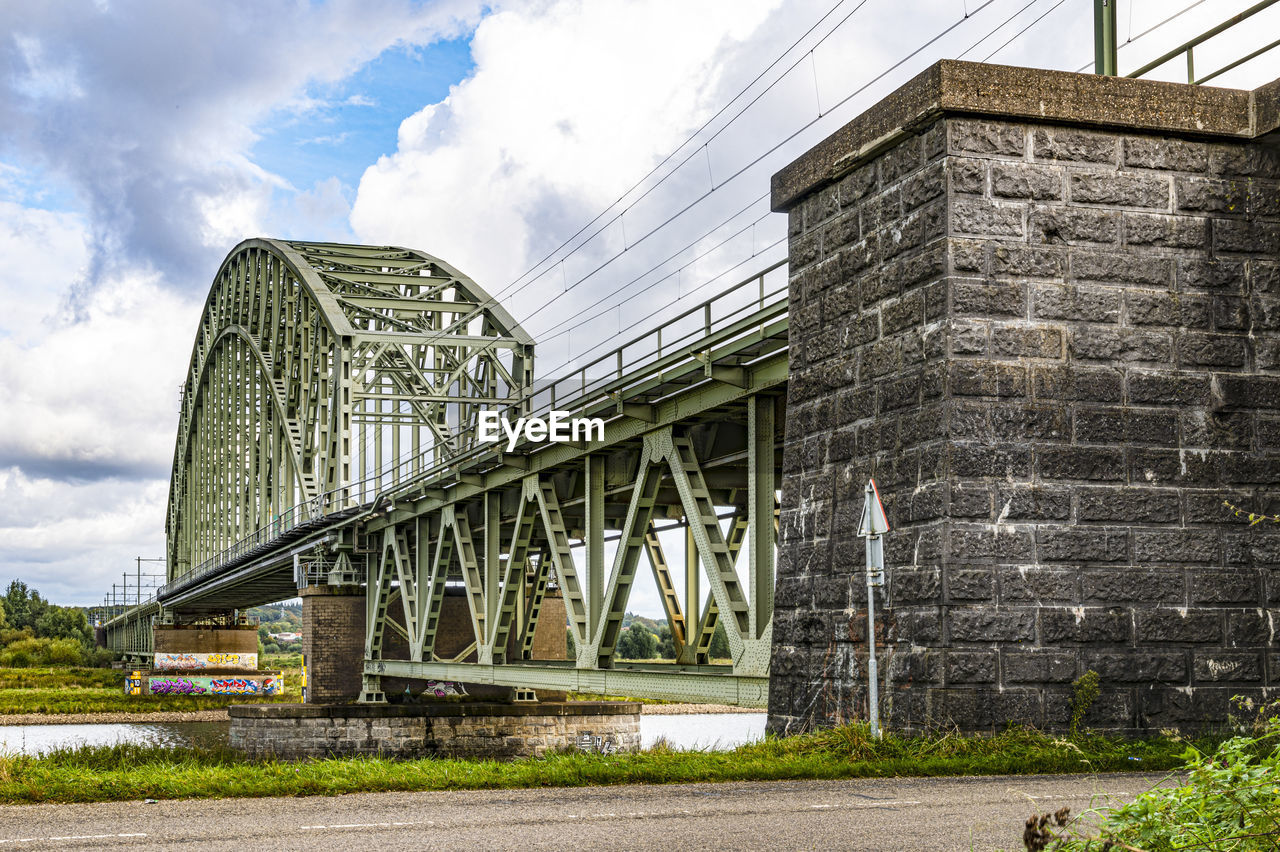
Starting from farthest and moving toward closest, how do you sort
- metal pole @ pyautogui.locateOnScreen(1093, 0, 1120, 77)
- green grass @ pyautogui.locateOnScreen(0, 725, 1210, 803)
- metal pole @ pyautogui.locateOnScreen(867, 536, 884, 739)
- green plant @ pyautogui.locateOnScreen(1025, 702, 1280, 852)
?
metal pole @ pyautogui.locateOnScreen(1093, 0, 1120, 77), metal pole @ pyautogui.locateOnScreen(867, 536, 884, 739), green grass @ pyautogui.locateOnScreen(0, 725, 1210, 803), green plant @ pyautogui.locateOnScreen(1025, 702, 1280, 852)

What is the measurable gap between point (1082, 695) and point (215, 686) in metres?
79.2

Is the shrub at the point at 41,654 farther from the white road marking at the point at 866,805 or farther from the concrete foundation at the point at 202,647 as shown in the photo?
the white road marking at the point at 866,805

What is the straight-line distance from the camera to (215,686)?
277 ft

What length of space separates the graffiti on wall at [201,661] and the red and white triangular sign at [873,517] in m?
80.7

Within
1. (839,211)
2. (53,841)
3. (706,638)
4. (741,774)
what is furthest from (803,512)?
(706,638)

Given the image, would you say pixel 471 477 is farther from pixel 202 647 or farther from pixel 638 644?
pixel 638 644

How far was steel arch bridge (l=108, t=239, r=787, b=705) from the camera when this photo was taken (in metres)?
18.7

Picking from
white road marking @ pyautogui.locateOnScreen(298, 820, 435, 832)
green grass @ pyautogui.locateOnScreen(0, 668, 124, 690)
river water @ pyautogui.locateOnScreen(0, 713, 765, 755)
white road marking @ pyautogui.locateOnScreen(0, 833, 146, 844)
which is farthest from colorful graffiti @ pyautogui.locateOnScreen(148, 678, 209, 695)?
white road marking @ pyautogui.locateOnScreen(298, 820, 435, 832)

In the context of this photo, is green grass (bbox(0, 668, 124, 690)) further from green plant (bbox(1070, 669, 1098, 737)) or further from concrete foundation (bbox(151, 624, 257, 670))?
green plant (bbox(1070, 669, 1098, 737))

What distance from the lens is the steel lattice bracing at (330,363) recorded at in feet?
173

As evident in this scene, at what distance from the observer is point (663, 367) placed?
2019 cm

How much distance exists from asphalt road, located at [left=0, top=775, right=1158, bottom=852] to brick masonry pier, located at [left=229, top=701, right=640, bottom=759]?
2309 centimetres

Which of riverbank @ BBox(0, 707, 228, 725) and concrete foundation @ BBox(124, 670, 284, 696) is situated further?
concrete foundation @ BBox(124, 670, 284, 696)

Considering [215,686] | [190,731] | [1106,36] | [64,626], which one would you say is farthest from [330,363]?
[64,626]
